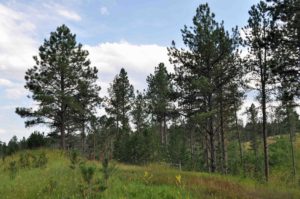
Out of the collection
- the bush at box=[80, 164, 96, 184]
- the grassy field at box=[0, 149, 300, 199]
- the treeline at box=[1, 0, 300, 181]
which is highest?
the treeline at box=[1, 0, 300, 181]


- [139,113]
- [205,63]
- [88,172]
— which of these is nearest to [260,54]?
Result: [205,63]

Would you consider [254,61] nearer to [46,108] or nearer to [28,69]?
[46,108]

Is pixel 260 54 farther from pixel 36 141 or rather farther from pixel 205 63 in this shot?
pixel 36 141

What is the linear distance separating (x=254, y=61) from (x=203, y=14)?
4.83 meters

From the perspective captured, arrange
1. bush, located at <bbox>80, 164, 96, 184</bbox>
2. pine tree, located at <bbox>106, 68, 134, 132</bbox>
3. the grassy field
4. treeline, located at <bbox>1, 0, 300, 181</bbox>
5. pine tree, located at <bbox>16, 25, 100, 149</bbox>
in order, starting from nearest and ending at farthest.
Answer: bush, located at <bbox>80, 164, 96, 184</bbox> < the grassy field < treeline, located at <bbox>1, 0, 300, 181</bbox> < pine tree, located at <bbox>16, 25, 100, 149</bbox> < pine tree, located at <bbox>106, 68, 134, 132</bbox>

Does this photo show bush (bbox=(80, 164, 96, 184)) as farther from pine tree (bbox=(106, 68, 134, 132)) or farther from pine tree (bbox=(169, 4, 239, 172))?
pine tree (bbox=(106, 68, 134, 132))

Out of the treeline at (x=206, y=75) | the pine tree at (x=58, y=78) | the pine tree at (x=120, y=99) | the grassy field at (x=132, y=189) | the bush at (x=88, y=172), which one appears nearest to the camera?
the bush at (x=88, y=172)

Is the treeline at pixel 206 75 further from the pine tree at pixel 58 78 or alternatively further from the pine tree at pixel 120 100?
the pine tree at pixel 120 100

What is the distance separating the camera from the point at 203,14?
Result: 23484 mm

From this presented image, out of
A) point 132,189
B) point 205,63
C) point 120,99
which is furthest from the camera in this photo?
point 120,99

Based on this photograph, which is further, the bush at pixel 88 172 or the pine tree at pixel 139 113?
the pine tree at pixel 139 113

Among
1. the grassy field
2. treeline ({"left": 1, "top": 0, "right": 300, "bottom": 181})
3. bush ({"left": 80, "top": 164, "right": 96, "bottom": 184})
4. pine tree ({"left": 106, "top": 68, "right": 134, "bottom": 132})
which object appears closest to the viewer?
bush ({"left": 80, "top": 164, "right": 96, "bottom": 184})

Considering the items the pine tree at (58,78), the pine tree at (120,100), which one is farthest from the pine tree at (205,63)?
the pine tree at (120,100)

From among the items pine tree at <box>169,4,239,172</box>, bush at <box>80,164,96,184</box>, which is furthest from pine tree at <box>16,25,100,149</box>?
bush at <box>80,164,96,184</box>
